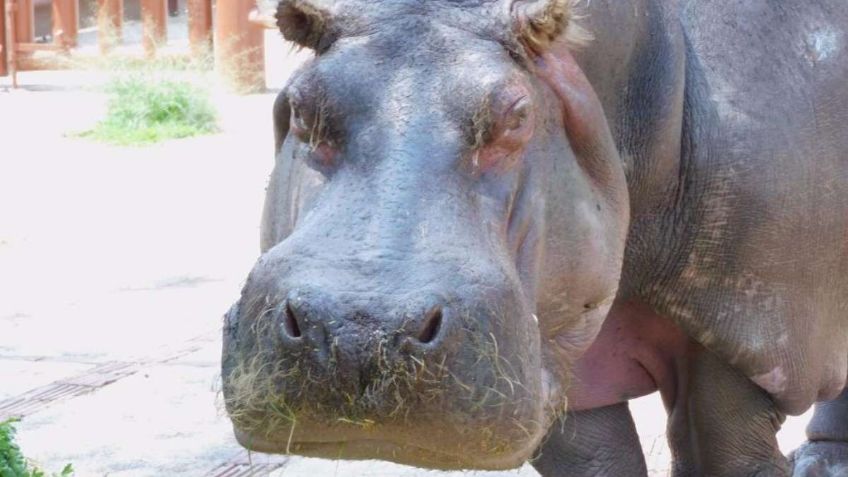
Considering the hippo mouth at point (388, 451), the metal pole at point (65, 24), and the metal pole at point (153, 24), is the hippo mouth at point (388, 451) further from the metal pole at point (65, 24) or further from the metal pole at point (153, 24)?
the metal pole at point (65, 24)

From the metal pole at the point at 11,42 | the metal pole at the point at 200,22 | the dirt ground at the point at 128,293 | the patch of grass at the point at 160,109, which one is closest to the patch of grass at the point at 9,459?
the dirt ground at the point at 128,293

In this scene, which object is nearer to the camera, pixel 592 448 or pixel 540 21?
pixel 540 21

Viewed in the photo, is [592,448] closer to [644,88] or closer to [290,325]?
[644,88]

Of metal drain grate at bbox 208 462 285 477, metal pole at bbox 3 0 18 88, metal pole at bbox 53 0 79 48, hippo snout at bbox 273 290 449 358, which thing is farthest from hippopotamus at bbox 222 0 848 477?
metal pole at bbox 53 0 79 48

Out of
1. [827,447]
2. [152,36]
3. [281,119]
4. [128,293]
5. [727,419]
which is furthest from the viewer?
[152,36]

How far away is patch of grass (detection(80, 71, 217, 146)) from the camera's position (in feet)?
39.0

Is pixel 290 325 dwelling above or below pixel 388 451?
above

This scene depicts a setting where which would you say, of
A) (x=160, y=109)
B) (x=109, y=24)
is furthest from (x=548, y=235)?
Answer: (x=109, y=24)

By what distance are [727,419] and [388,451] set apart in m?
1.36

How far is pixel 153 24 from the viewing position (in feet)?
44.8

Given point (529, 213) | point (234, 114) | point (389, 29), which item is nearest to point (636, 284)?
point (529, 213)

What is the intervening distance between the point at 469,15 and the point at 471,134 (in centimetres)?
27

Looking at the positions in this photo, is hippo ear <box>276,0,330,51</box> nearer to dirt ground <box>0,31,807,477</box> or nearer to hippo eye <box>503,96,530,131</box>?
dirt ground <box>0,31,807,477</box>

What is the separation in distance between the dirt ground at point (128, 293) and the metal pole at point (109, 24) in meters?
0.71
